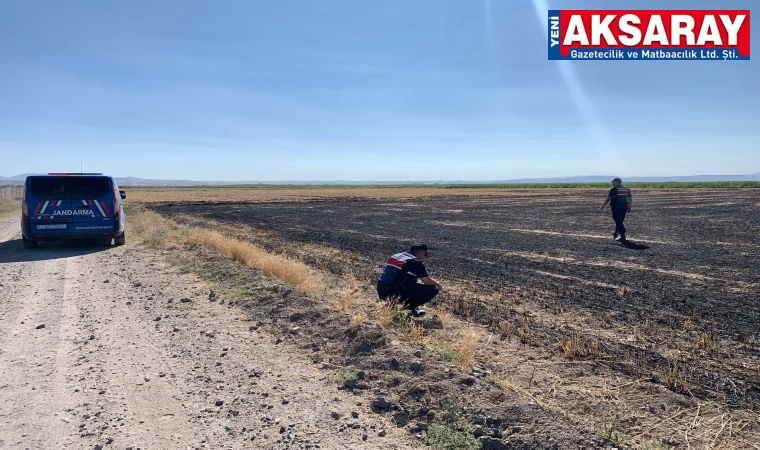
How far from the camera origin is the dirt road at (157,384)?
12.3ft

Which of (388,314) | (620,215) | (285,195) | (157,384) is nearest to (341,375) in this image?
(157,384)

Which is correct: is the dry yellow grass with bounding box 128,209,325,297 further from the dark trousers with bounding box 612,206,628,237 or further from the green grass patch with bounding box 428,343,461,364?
the dark trousers with bounding box 612,206,628,237

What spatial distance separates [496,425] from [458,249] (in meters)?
11.5

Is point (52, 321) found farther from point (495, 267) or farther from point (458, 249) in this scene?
point (458, 249)

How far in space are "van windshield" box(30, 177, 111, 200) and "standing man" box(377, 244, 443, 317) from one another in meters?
10.5

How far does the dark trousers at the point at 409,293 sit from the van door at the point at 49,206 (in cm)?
1061

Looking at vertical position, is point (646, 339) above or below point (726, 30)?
below

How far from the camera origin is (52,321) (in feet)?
22.0

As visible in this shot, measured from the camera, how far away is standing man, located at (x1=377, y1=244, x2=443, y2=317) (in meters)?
6.89

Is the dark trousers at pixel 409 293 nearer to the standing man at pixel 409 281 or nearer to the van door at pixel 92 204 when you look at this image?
the standing man at pixel 409 281

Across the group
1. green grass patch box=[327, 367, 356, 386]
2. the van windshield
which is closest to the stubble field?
green grass patch box=[327, 367, 356, 386]

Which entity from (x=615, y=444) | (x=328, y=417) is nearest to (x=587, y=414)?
(x=615, y=444)

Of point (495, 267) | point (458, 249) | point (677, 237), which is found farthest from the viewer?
point (677, 237)

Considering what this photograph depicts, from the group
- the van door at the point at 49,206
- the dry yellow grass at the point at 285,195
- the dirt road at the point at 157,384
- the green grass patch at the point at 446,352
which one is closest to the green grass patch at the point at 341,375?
the dirt road at the point at 157,384
